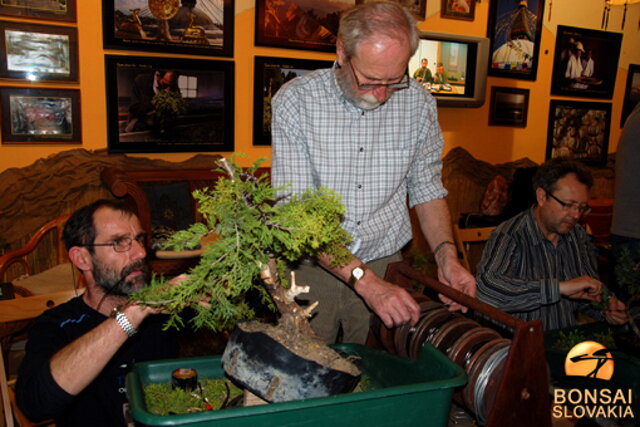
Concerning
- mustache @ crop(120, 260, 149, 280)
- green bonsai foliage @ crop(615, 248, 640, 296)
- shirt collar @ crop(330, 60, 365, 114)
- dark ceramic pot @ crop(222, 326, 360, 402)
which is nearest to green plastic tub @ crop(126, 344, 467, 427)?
dark ceramic pot @ crop(222, 326, 360, 402)

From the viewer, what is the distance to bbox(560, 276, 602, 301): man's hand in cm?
217

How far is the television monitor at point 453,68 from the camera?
15.3 ft

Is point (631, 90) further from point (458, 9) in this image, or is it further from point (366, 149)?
point (366, 149)

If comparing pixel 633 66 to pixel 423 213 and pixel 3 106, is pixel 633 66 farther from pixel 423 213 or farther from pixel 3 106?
pixel 3 106

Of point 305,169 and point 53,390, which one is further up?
point 305,169

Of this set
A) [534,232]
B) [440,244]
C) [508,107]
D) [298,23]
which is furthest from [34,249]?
[508,107]

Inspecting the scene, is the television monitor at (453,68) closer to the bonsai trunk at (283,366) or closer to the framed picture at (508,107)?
the framed picture at (508,107)

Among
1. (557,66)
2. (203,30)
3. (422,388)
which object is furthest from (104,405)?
(557,66)

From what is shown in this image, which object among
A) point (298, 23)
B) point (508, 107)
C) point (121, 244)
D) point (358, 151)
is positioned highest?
point (298, 23)

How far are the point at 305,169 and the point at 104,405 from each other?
0.93m

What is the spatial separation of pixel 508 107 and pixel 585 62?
96 centimetres

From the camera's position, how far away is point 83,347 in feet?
4.42

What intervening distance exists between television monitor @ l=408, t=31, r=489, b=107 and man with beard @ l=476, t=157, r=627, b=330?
233 centimetres

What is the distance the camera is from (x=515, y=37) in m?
5.09
